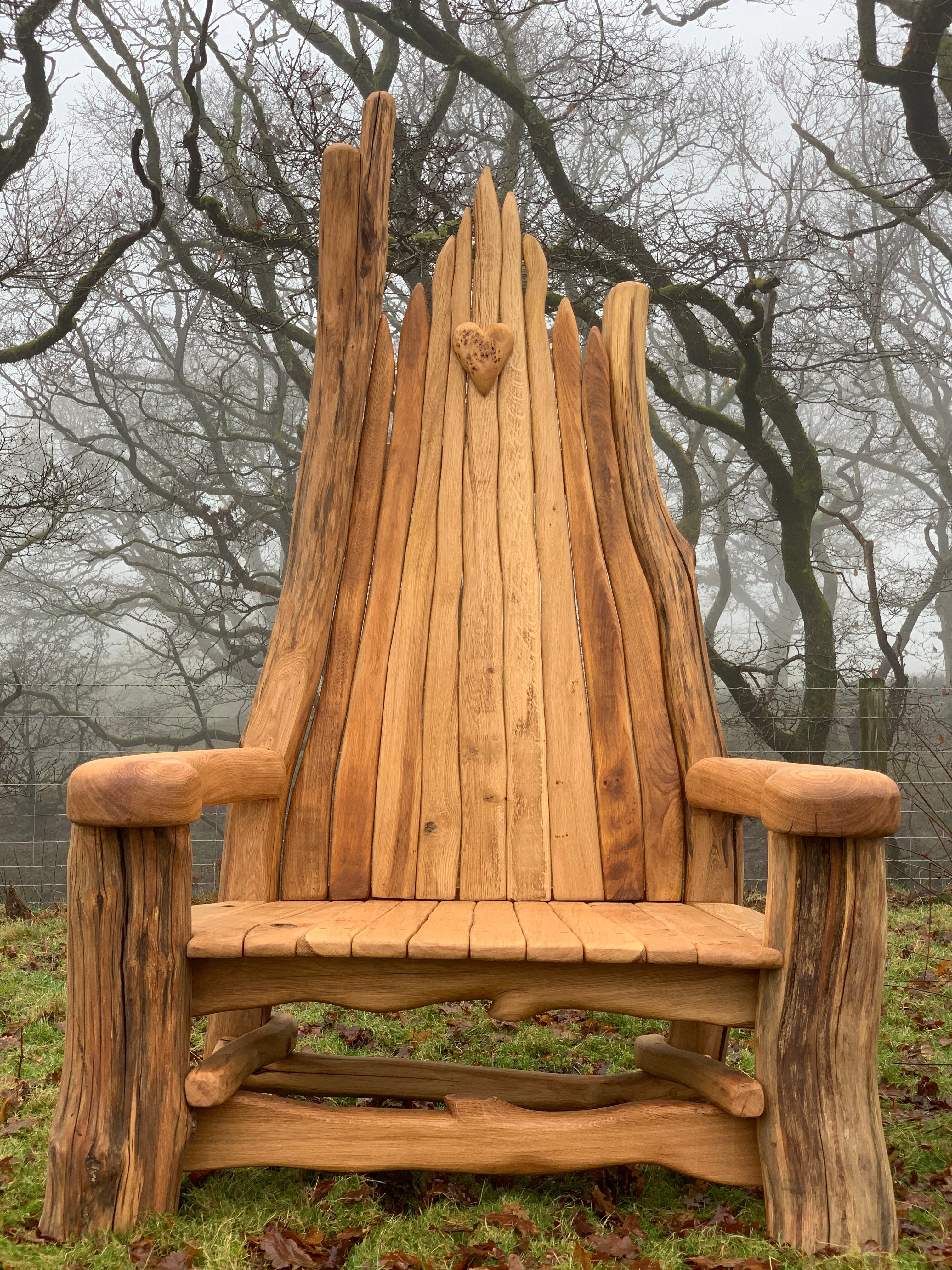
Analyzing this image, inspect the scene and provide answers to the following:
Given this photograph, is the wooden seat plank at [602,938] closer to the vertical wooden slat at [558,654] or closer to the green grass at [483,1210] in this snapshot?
the vertical wooden slat at [558,654]

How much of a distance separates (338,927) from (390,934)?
0.29 feet

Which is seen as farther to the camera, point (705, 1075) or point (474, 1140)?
A: point (705, 1075)

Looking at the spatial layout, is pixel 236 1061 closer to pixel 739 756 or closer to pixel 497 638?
pixel 497 638

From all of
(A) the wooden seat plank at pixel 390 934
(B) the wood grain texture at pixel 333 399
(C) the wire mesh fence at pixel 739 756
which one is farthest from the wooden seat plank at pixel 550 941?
(C) the wire mesh fence at pixel 739 756

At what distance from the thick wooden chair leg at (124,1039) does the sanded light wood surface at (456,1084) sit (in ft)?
1.44

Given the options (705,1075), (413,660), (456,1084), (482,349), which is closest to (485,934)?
(705,1075)

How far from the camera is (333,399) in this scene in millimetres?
2164

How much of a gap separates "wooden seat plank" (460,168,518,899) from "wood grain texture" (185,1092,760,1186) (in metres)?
0.52

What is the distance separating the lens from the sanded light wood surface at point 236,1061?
1448 mm

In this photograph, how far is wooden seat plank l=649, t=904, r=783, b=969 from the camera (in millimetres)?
1410

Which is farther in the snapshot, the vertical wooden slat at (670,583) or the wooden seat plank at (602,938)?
the vertical wooden slat at (670,583)

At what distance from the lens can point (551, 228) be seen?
5691 millimetres

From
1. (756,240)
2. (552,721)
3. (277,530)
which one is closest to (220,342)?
(277,530)

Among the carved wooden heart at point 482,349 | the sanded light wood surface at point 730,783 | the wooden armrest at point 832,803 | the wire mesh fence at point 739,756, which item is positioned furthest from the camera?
the wire mesh fence at point 739,756
